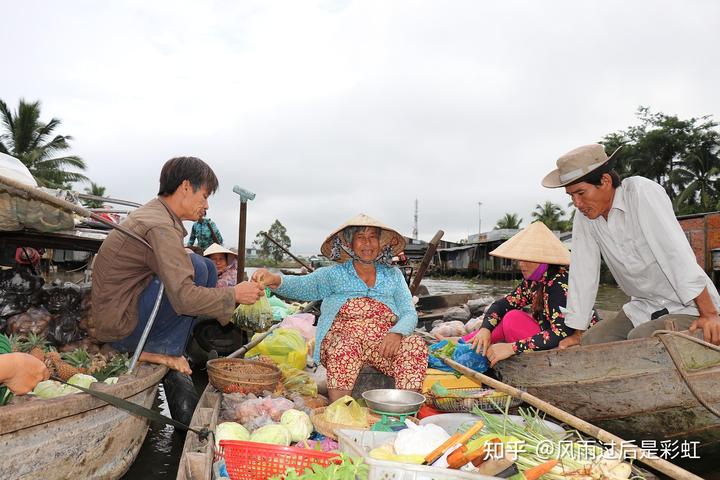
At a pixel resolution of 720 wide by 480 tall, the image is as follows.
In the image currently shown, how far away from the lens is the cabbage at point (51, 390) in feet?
7.90

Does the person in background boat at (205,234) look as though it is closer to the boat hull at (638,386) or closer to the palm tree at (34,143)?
the boat hull at (638,386)

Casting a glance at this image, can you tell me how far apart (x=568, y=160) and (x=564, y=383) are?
1.40 metres

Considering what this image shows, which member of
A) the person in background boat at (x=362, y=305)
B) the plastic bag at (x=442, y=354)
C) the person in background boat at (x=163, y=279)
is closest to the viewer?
the person in background boat at (x=163, y=279)

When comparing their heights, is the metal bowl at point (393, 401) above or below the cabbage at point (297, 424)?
above

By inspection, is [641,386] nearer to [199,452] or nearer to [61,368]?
[199,452]

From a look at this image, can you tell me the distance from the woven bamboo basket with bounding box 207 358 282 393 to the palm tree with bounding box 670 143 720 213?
29969mm

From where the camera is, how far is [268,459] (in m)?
2.03

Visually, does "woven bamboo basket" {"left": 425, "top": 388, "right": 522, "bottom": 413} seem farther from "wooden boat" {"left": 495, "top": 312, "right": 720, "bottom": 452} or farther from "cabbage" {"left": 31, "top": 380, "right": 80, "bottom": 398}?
"cabbage" {"left": 31, "top": 380, "right": 80, "bottom": 398}

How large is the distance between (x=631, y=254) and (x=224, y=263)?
446 cm

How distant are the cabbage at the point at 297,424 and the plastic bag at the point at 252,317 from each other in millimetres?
2224

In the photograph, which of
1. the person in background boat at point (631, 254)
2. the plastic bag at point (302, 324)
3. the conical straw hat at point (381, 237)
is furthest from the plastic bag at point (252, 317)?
the person in background boat at point (631, 254)

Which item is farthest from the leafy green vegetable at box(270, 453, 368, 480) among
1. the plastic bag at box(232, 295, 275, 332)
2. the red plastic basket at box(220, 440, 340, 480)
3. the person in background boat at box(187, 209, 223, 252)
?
the person in background boat at box(187, 209, 223, 252)

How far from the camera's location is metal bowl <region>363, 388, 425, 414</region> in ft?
8.63

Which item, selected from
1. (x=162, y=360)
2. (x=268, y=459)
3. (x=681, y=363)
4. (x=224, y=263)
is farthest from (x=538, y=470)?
(x=224, y=263)
